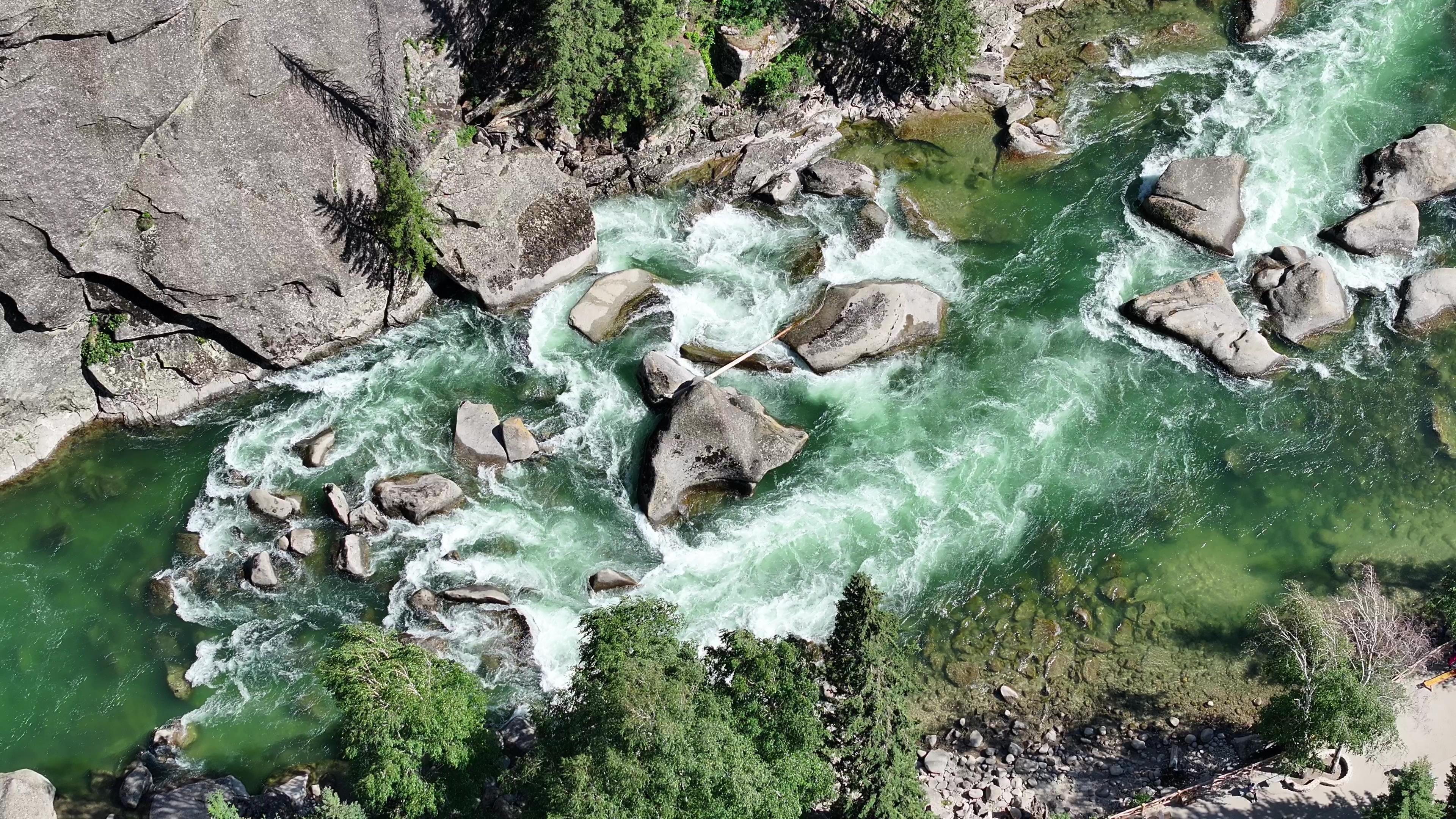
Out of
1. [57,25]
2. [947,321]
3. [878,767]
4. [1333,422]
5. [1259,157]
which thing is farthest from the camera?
[1259,157]

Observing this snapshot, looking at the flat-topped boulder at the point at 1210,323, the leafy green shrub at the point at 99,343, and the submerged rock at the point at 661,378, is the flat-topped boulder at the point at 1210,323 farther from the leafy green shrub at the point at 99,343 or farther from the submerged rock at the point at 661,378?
the leafy green shrub at the point at 99,343

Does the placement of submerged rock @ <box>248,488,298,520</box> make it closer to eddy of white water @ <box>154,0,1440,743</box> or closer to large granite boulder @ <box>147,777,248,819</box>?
eddy of white water @ <box>154,0,1440,743</box>

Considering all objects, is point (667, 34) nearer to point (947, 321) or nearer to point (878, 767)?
point (947, 321)

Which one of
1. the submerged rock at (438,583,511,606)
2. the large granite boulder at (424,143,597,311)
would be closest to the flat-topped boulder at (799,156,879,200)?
the large granite boulder at (424,143,597,311)

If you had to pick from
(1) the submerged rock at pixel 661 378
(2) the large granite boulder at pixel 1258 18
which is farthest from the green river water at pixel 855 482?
(2) the large granite boulder at pixel 1258 18

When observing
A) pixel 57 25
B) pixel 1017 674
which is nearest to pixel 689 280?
pixel 1017 674

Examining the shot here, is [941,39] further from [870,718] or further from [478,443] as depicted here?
[870,718]

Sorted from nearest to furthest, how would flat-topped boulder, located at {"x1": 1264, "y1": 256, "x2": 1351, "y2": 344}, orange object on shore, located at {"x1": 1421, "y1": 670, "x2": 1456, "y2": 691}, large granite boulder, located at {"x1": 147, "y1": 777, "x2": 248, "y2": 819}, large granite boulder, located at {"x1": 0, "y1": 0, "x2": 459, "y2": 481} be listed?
large granite boulder, located at {"x1": 147, "y1": 777, "x2": 248, "y2": 819}
orange object on shore, located at {"x1": 1421, "y1": 670, "x2": 1456, "y2": 691}
large granite boulder, located at {"x1": 0, "y1": 0, "x2": 459, "y2": 481}
flat-topped boulder, located at {"x1": 1264, "y1": 256, "x2": 1351, "y2": 344}
